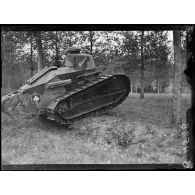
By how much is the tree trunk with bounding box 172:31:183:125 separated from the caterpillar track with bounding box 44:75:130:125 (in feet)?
2.55

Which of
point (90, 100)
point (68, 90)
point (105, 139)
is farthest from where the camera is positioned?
point (90, 100)

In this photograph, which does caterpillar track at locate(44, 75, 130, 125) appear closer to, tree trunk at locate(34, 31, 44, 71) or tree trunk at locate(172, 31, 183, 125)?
tree trunk at locate(34, 31, 44, 71)

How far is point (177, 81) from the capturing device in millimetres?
6141

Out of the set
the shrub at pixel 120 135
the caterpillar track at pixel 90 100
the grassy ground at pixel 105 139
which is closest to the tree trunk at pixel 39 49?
the caterpillar track at pixel 90 100

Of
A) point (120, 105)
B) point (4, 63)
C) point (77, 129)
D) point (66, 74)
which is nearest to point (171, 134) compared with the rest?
point (120, 105)

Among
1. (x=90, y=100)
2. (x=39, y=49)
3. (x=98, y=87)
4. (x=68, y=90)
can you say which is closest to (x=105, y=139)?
(x=90, y=100)

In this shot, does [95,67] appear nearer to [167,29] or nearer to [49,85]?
[49,85]

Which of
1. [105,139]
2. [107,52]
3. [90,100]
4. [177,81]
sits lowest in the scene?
[105,139]

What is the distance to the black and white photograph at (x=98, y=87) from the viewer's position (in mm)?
6062

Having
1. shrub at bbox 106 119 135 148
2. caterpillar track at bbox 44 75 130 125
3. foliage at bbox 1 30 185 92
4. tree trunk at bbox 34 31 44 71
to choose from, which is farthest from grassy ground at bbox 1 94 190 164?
tree trunk at bbox 34 31 44 71

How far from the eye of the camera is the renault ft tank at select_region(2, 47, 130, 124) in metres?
6.16

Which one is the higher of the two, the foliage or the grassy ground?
the foliage

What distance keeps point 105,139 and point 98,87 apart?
87 cm

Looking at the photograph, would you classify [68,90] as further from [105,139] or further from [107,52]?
[105,139]
